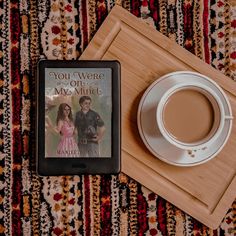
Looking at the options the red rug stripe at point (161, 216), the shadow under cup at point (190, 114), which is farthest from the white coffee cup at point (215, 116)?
the red rug stripe at point (161, 216)

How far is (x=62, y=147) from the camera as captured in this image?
67cm

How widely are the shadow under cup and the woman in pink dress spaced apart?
0.12 meters

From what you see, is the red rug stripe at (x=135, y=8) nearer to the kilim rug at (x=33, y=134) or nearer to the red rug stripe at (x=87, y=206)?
the kilim rug at (x=33, y=134)

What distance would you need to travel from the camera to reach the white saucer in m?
0.66

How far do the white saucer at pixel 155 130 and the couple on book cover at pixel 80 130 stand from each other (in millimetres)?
59

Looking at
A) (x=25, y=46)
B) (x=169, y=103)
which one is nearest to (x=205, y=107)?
(x=169, y=103)

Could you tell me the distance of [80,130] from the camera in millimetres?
674

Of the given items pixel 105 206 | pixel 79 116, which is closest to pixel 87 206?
pixel 105 206

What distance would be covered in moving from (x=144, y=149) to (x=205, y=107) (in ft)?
0.32

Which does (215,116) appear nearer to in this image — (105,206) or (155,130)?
(155,130)

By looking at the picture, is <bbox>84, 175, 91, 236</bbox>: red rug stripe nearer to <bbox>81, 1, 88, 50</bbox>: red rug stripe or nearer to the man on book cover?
the man on book cover

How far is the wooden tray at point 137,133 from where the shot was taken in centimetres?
68

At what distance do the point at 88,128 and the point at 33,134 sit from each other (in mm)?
77

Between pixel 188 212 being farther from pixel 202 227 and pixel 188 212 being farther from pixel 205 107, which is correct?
pixel 205 107
